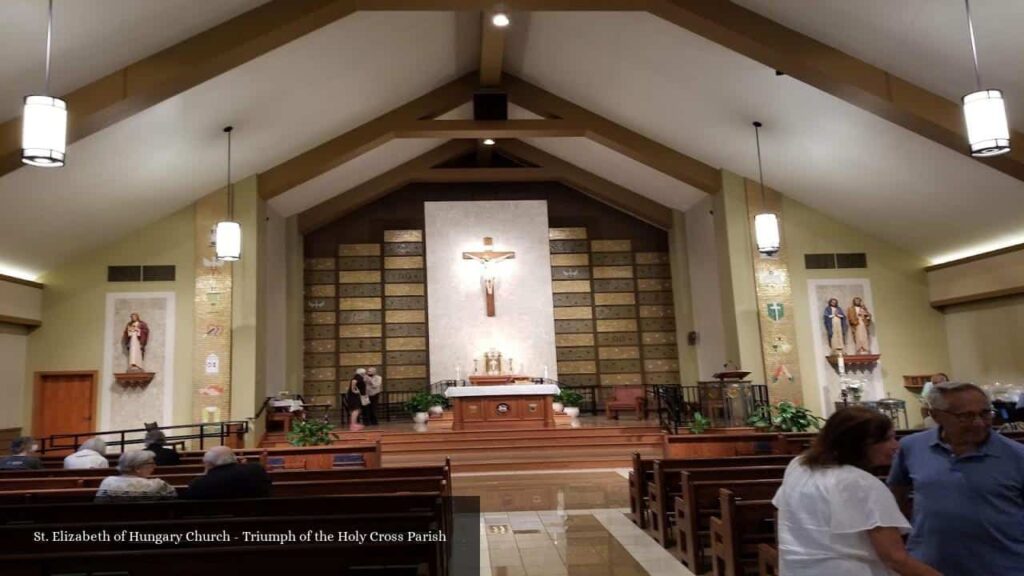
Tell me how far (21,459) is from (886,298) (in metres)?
11.8

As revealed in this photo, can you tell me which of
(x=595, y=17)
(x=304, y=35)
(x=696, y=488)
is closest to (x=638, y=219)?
(x=595, y=17)

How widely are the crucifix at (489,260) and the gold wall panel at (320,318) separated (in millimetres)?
3136

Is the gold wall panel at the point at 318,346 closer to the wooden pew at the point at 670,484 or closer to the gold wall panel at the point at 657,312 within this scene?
the gold wall panel at the point at 657,312

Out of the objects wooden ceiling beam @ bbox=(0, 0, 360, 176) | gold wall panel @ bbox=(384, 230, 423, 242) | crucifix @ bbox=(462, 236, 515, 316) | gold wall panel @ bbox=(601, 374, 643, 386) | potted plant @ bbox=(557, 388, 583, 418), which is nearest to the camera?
wooden ceiling beam @ bbox=(0, 0, 360, 176)

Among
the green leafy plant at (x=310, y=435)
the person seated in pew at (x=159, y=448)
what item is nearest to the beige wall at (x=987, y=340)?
the green leafy plant at (x=310, y=435)

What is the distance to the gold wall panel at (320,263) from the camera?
1491 centimetres

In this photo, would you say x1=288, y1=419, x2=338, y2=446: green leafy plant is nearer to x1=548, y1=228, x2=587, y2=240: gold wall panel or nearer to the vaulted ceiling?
the vaulted ceiling

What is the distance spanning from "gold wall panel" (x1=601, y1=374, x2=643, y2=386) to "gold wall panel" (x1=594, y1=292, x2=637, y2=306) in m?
1.59

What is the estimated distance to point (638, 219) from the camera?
615 inches

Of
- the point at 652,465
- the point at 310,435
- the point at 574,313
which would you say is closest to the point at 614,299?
the point at 574,313

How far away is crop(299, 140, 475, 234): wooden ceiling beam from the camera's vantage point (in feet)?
46.9

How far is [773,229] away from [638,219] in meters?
5.90

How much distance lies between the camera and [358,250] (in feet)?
49.6

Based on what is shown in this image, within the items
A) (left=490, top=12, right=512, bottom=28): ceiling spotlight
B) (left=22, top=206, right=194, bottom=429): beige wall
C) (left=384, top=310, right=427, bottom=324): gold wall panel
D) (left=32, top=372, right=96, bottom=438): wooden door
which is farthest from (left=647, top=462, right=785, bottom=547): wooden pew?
(left=384, top=310, right=427, bottom=324): gold wall panel
